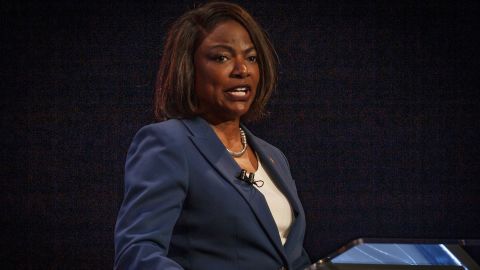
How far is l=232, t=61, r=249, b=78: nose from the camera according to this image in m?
1.46

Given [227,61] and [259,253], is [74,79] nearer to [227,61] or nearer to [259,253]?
[227,61]

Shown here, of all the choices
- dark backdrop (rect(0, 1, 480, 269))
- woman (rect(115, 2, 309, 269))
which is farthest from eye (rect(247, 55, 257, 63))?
dark backdrop (rect(0, 1, 480, 269))

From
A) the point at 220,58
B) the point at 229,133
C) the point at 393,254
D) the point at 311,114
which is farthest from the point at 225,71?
the point at 393,254

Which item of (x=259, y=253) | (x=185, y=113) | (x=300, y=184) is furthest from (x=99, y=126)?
(x=259, y=253)

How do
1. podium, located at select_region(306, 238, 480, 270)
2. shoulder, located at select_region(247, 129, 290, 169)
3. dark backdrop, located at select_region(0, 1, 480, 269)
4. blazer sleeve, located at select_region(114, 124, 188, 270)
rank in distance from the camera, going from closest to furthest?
podium, located at select_region(306, 238, 480, 270) < blazer sleeve, located at select_region(114, 124, 188, 270) < shoulder, located at select_region(247, 129, 290, 169) < dark backdrop, located at select_region(0, 1, 480, 269)

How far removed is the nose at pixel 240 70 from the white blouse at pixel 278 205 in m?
0.25

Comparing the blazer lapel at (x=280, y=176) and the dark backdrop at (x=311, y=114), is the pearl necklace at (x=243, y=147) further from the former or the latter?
the dark backdrop at (x=311, y=114)

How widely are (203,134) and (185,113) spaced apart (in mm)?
101

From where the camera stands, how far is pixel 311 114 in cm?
203

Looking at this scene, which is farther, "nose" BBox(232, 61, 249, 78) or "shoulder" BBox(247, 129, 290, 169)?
"shoulder" BBox(247, 129, 290, 169)

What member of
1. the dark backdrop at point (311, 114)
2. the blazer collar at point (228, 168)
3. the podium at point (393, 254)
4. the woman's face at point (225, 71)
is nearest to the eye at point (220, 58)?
the woman's face at point (225, 71)

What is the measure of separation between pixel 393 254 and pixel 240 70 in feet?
2.46

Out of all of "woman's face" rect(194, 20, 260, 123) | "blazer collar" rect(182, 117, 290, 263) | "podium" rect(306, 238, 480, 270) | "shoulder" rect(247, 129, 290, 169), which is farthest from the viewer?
"shoulder" rect(247, 129, 290, 169)

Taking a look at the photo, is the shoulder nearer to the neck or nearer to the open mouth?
the neck
